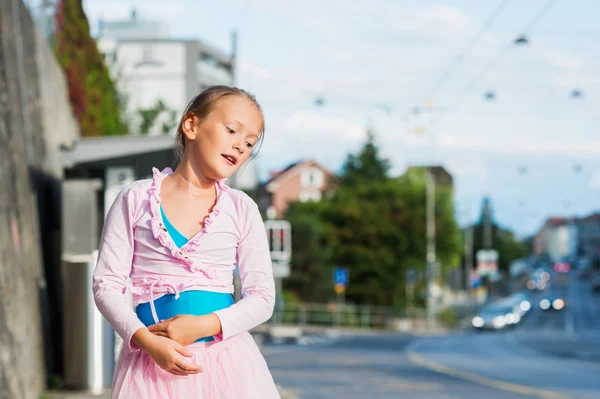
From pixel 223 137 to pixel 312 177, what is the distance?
110203 mm

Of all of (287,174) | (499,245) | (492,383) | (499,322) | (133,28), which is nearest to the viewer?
(492,383)

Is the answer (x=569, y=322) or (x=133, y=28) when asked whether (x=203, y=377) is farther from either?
(x=133, y=28)

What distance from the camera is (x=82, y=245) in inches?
484

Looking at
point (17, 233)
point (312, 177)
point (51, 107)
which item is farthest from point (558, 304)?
point (17, 233)

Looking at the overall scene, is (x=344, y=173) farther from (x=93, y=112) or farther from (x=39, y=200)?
(x=39, y=200)

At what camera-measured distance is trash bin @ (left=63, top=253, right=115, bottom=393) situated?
12328 mm

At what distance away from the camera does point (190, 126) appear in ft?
9.80

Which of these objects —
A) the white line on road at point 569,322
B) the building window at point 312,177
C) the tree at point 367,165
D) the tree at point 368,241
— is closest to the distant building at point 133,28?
the tree at point 368,241

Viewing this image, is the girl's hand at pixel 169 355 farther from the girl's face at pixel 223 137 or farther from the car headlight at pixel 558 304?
the car headlight at pixel 558 304

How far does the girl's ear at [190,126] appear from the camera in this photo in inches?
117

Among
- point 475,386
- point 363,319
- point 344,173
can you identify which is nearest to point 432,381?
point 475,386

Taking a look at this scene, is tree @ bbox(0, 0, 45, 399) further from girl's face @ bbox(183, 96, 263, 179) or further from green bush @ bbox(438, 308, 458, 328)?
green bush @ bbox(438, 308, 458, 328)

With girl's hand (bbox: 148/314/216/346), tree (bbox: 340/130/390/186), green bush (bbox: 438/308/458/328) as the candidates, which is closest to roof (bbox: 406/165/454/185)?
tree (bbox: 340/130/390/186)

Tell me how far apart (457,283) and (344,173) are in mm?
41401
